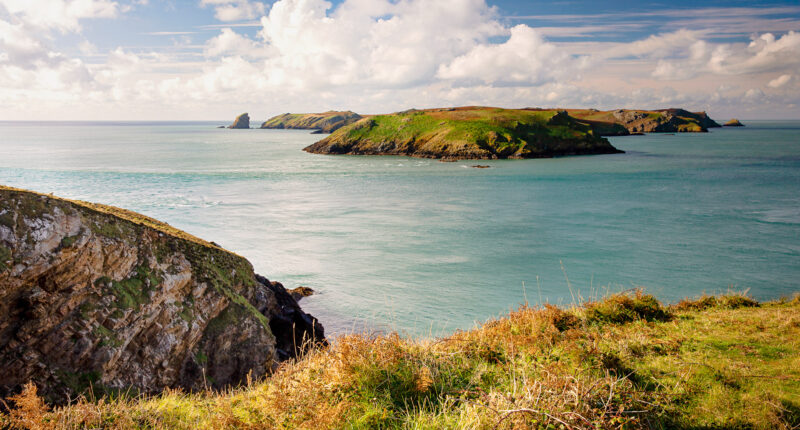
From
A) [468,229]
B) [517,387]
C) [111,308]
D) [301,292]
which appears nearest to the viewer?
[517,387]

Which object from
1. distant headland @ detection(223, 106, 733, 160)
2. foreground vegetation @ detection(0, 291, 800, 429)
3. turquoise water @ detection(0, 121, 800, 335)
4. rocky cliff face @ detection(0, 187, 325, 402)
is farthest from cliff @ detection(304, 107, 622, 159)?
foreground vegetation @ detection(0, 291, 800, 429)

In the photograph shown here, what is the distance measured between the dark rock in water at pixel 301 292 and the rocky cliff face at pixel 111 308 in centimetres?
527

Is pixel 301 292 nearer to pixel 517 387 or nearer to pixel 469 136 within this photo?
pixel 517 387

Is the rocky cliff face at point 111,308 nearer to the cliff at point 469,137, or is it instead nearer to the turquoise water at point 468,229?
the turquoise water at point 468,229

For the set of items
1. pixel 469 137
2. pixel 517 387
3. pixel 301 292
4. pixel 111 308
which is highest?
pixel 469 137

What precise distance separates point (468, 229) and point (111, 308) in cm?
2145

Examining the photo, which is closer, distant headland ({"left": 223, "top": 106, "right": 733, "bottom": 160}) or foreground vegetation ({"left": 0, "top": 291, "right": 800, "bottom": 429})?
foreground vegetation ({"left": 0, "top": 291, "right": 800, "bottom": 429})

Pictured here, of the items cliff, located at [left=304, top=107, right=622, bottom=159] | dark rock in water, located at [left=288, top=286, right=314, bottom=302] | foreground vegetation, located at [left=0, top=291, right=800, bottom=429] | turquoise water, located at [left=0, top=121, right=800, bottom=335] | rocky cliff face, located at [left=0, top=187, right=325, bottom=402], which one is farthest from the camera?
cliff, located at [left=304, top=107, right=622, bottom=159]

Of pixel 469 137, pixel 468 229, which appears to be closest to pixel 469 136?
pixel 469 137

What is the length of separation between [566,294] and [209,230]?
20.3 m

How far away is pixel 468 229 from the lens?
89.6 feet

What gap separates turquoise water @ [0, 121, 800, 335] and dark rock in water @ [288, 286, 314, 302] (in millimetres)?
356

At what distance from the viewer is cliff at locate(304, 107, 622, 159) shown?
81938 mm

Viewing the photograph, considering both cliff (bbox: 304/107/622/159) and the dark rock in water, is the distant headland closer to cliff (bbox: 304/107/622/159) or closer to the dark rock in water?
cliff (bbox: 304/107/622/159)
